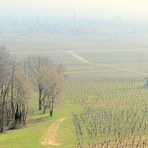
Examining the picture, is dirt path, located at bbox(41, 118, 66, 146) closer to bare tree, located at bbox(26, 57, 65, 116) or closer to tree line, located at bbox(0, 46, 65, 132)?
tree line, located at bbox(0, 46, 65, 132)

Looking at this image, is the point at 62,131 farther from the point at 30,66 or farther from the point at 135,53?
the point at 135,53

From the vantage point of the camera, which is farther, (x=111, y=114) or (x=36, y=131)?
(x=111, y=114)

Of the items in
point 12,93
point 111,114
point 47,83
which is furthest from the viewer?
point 47,83

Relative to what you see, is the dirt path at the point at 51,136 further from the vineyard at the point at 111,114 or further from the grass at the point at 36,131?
the vineyard at the point at 111,114

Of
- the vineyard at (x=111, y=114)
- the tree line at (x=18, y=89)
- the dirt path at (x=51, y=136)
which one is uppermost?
the tree line at (x=18, y=89)

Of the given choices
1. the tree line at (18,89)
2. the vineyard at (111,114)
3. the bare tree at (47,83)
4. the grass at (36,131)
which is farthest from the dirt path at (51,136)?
the bare tree at (47,83)

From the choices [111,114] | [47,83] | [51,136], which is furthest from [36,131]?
[47,83]

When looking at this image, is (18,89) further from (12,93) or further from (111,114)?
(111,114)

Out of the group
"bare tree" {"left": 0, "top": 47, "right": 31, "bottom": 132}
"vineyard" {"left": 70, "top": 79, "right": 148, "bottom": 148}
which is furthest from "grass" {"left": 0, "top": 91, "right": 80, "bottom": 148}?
"bare tree" {"left": 0, "top": 47, "right": 31, "bottom": 132}

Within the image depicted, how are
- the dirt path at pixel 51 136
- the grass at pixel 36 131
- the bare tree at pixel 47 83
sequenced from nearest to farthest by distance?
the grass at pixel 36 131, the dirt path at pixel 51 136, the bare tree at pixel 47 83
